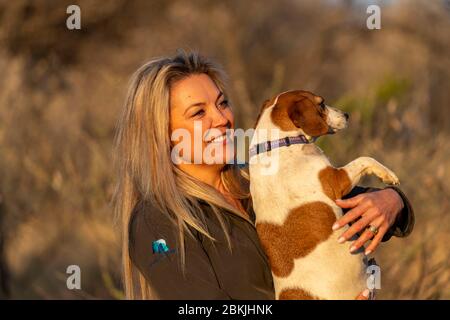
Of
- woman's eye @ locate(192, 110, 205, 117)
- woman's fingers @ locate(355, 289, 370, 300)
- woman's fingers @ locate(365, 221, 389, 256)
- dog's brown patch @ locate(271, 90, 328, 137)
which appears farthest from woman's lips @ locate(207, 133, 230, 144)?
woman's fingers @ locate(355, 289, 370, 300)

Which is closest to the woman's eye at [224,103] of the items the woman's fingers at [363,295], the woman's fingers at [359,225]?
the woman's fingers at [359,225]

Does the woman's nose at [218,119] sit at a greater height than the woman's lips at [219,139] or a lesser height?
greater

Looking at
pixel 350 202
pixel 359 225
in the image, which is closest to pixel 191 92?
pixel 350 202

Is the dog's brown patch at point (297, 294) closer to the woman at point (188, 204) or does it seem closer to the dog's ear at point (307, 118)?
the woman at point (188, 204)

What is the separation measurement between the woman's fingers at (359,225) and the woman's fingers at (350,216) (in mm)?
22

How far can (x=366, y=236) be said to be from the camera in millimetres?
3547

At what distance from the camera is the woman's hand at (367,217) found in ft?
11.7

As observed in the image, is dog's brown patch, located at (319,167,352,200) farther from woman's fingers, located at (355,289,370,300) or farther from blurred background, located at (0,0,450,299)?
blurred background, located at (0,0,450,299)

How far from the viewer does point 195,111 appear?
3.95 metres

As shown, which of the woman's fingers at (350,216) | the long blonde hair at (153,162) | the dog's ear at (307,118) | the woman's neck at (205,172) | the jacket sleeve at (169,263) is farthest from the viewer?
the woman's neck at (205,172)

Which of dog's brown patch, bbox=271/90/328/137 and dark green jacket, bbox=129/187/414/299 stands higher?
dog's brown patch, bbox=271/90/328/137

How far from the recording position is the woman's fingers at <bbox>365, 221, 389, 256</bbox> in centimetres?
355

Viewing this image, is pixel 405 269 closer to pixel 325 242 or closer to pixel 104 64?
pixel 325 242

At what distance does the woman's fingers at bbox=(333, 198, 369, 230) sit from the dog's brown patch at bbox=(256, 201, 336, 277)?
53 millimetres
